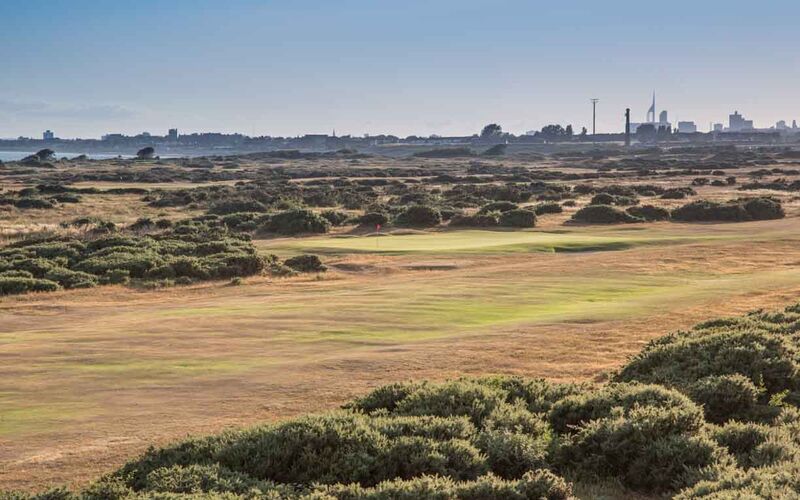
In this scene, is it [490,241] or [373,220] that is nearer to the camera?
[490,241]

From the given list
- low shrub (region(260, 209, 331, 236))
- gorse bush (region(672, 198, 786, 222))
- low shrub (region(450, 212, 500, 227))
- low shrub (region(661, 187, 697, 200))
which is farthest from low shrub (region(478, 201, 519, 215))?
low shrub (region(661, 187, 697, 200))

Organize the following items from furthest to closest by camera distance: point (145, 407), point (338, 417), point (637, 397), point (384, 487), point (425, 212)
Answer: point (425, 212) → point (145, 407) → point (637, 397) → point (338, 417) → point (384, 487)

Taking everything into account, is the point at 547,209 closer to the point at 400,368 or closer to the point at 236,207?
the point at 236,207

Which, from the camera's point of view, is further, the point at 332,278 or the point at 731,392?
the point at 332,278

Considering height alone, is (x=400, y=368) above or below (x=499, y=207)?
below

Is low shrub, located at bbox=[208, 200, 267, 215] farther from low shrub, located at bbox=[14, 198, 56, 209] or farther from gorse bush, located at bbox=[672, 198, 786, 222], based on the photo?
gorse bush, located at bbox=[672, 198, 786, 222]

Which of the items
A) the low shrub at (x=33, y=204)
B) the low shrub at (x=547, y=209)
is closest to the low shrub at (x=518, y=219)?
the low shrub at (x=547, y=209)

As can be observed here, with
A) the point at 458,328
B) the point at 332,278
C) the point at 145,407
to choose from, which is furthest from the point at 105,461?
the point at 332,278

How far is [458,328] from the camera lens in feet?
60.1

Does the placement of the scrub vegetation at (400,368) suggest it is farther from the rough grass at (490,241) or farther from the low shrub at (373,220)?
the low shrub at (373,220)

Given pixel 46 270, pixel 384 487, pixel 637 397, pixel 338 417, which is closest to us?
pixel 384 487

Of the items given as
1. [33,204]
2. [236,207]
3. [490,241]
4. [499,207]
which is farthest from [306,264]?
[33,204]

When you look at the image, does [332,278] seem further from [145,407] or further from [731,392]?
[731,392]

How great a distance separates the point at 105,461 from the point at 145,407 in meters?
2.21
